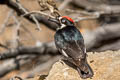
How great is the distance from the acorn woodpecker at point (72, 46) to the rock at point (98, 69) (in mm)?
165

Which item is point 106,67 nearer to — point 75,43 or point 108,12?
point 75,43

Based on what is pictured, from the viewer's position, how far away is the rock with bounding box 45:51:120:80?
17.9 ft

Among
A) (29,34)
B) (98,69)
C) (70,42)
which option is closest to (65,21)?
(70,42)

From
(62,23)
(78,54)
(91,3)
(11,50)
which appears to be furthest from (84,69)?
(91,3)

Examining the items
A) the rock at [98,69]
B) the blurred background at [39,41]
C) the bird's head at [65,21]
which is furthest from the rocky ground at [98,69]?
the blurred background at [39,41]

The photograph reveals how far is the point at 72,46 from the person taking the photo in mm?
5723

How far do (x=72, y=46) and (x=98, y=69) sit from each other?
578 mm

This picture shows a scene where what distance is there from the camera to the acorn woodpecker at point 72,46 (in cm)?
544

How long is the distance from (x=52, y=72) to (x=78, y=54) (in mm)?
559

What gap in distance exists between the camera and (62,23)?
248 inches

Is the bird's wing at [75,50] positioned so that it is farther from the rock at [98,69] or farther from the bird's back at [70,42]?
the rock at [98,69]

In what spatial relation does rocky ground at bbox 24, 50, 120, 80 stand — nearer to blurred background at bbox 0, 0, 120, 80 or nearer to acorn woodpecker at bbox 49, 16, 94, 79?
acorn woodpecker at bbox 49, 16, 94, 79

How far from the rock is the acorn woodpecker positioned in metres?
0.17

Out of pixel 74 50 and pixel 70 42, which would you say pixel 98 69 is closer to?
pixel 74 50
